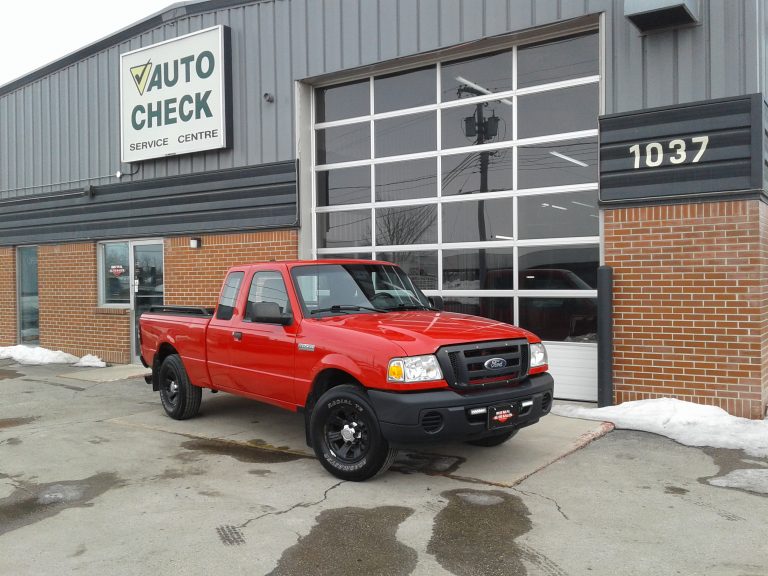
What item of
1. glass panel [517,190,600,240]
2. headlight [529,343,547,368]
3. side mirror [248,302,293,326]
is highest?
glass panel [517,190,600,240]

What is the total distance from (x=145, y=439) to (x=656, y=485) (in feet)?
16.1

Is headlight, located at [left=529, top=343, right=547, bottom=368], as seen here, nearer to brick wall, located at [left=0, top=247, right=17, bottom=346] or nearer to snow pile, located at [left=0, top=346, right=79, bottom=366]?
snow pile, located at [left=0, top=346, right=79, bottom=366]

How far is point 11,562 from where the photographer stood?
3.98m

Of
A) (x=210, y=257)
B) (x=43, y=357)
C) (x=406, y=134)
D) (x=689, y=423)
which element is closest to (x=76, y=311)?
(x=43, y=357)

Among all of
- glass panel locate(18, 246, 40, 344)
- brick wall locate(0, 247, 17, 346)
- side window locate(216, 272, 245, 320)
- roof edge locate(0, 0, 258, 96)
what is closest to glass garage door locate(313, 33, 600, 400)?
roof edge locate(0, 0, 258, 96)

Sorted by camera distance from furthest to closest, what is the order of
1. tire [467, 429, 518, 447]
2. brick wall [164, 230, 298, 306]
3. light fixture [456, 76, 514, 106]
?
brick wall [164, 230, 298, 306] → light fixture [456, 76, 514, 106] → tire [467, 429, 518, 447]

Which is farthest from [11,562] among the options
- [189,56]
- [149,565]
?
[189,56]

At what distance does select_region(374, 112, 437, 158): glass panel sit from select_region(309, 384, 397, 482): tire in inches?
218

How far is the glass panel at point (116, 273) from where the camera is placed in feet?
43.9

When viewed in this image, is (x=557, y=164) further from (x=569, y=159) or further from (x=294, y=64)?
(x=294, y=64)

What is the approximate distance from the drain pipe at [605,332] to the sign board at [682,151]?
37.6 inches

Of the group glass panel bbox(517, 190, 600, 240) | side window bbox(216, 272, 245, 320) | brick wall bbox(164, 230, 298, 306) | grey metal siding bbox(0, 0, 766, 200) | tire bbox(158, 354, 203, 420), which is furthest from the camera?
brick wall bbox(164, 230, 298, 306)

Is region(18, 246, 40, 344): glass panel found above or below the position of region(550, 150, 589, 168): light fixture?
below

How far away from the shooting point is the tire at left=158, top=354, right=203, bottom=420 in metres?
7.66
